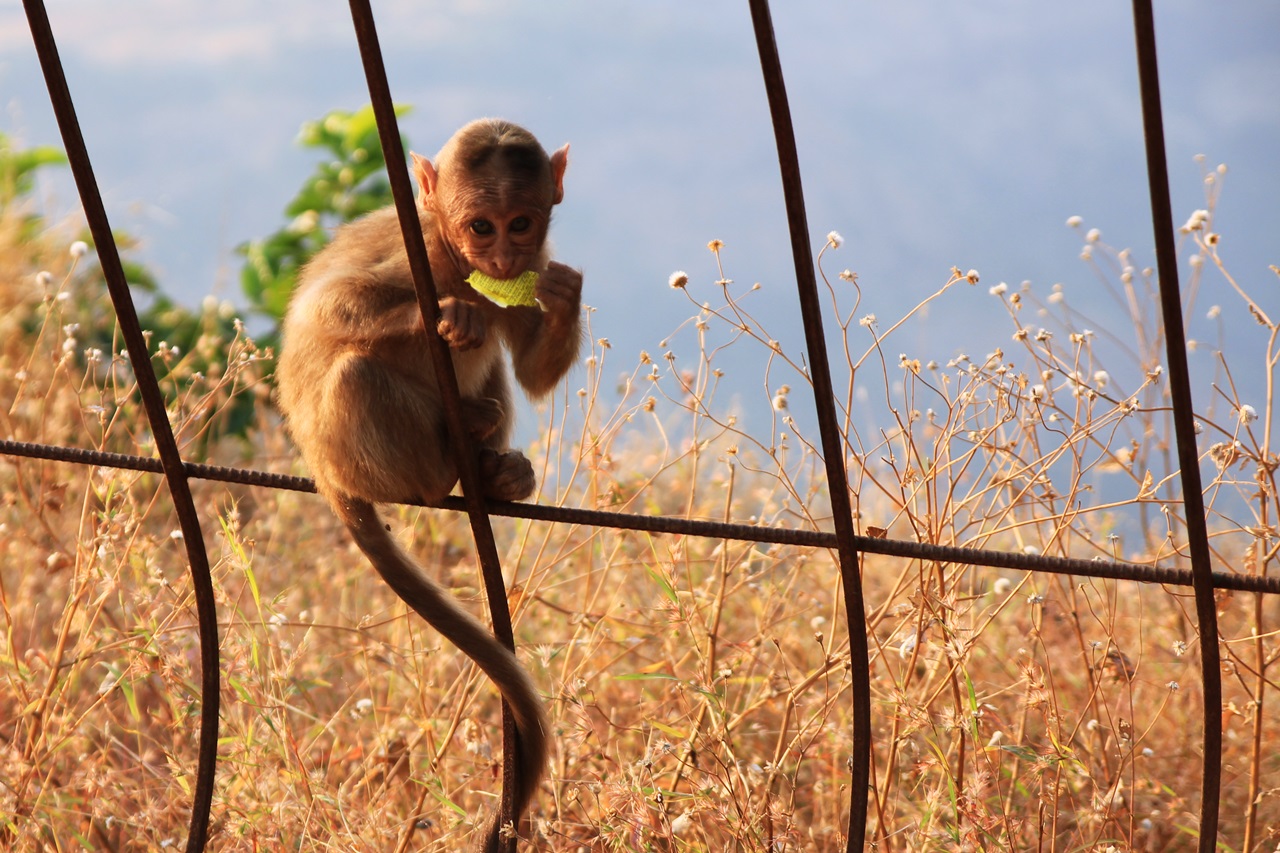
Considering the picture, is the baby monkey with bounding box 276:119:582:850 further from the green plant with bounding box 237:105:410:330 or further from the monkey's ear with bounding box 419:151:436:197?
the green plant with bounding box 237:105:410:330

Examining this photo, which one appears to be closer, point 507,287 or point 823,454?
point 823,454

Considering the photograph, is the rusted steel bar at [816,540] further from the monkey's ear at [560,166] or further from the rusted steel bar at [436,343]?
the monkey's ear at [560,166]

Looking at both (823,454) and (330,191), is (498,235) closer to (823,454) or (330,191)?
(823,454)

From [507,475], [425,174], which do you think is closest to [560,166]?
[425,174]

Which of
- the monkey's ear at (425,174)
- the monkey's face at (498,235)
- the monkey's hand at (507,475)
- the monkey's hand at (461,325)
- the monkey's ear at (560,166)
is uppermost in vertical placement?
the monkey's ear at (560,166)

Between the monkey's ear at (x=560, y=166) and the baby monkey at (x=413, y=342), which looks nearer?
the baby monkey at (x=413, y=342)

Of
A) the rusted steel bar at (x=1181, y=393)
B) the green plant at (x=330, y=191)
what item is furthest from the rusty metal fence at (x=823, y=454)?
the green plant at (x=330, y=191)

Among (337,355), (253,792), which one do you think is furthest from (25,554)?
(337,355)

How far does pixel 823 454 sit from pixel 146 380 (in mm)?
1204

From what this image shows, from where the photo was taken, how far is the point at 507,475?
300 cm

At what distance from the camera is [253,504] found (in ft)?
28.7

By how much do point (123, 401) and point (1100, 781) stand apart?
3.06 metres

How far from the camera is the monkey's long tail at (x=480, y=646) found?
245 centimetres

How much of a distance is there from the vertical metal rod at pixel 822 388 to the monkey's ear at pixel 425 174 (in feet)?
5.34
